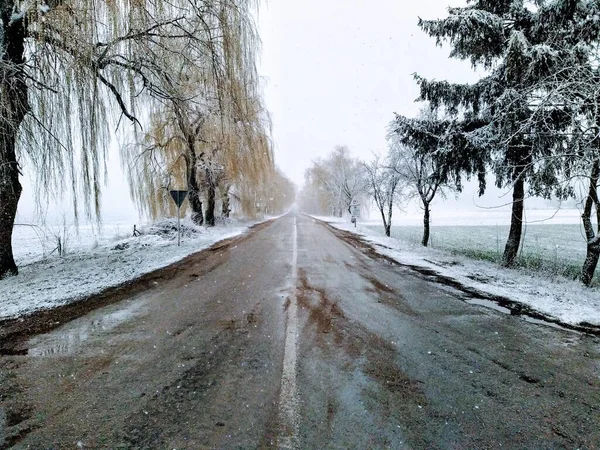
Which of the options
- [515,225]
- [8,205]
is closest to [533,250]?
[515,225]

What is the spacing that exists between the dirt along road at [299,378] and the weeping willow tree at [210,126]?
5450 millimetres

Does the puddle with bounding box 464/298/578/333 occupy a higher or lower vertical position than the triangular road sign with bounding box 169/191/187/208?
lower

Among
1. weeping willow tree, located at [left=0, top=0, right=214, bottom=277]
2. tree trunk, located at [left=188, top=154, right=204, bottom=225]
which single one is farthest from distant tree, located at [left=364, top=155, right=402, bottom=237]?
weeping willow tree, located at [left=0, top=0, right=214, bottom=277]

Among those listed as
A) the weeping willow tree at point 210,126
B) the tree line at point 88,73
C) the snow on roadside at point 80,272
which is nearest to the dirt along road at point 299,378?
the snow on roadside at point 80,272

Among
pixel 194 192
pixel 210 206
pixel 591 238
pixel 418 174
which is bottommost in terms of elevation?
pixel 591 238

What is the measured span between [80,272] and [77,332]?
4.11m

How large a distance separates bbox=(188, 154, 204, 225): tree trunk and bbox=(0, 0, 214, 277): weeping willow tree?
355 inches

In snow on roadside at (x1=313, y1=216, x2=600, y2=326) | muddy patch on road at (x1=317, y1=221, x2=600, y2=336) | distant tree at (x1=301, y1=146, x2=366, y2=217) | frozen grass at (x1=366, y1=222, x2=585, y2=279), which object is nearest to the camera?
muddy patch on road at (x1=317, y1=221, x2=600, y2=336)

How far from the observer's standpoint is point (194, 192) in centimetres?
1752

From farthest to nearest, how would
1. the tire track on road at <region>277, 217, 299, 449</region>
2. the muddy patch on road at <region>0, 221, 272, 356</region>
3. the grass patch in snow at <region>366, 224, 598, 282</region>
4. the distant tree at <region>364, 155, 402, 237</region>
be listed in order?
the distant tree at <region>364, 155, 402, 237</region>, the grass patch in snow at <region>366, 224, 598, 282</region>, the muddy patch on road at <region>0, 221, 272, 356</region>, the tire track on road at <region>277, 217, 299, 449</region>

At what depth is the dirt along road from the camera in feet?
7.29

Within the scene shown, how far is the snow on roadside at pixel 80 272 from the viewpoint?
5.36m

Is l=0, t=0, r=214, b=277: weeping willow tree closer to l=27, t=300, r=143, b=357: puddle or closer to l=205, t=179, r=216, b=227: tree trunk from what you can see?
l=27, t=300, r=143, b=357: puddle

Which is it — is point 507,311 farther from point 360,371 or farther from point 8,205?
point 8,205
